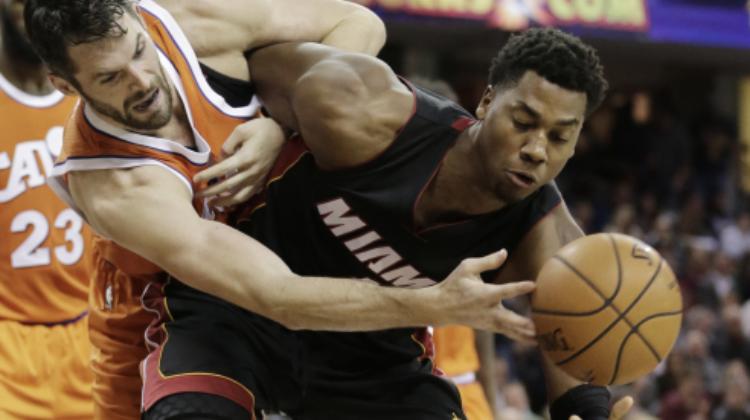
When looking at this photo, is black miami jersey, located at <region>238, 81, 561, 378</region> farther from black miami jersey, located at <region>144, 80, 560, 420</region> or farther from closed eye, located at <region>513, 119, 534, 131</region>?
closed eye, located at <region>513, 119, 534, 131</region>

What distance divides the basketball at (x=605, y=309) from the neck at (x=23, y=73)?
93.0 inches

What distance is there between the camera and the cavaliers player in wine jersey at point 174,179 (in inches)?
127

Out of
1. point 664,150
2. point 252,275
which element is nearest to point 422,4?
point 664,150

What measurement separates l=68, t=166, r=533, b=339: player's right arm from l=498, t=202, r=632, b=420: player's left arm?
24.9 inches

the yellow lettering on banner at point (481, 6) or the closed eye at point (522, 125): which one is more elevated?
the closed eye at point (522, 125)

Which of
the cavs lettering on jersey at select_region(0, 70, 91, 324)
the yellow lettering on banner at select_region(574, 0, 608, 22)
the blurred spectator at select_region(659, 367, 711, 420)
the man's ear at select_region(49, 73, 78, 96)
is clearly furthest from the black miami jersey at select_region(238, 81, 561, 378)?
the yellow lettering on banner at select_region(574, 0, 608, 22)

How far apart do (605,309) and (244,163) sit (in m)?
1.13

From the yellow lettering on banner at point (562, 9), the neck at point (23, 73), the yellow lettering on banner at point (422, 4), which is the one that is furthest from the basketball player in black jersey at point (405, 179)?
the yellow lettering on banner at point (562, 9)

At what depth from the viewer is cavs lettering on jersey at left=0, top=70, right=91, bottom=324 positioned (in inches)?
181

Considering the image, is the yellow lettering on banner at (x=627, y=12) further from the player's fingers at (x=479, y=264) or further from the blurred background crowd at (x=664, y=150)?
the player's fingers at (x=479, y=264)

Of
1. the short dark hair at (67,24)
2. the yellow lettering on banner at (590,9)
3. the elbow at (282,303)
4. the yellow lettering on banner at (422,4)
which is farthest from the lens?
the yellow lettering on banner at (590,9)

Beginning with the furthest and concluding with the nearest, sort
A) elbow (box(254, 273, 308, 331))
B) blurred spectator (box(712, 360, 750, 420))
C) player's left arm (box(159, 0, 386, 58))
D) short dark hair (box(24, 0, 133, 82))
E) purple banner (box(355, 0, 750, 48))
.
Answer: purple banner (box(355, 0, 750, 48)) → blurred spectator (box(712, 360, 750, 420)) → player's left arm (box(159, 0, 386, 58)) → short dark hair (box(24, 0, 133, 82)) → elbow (box(254, 273, 308, 331))

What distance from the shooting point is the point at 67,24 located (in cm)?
345

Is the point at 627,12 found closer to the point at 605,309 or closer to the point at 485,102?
the point at 485,102
